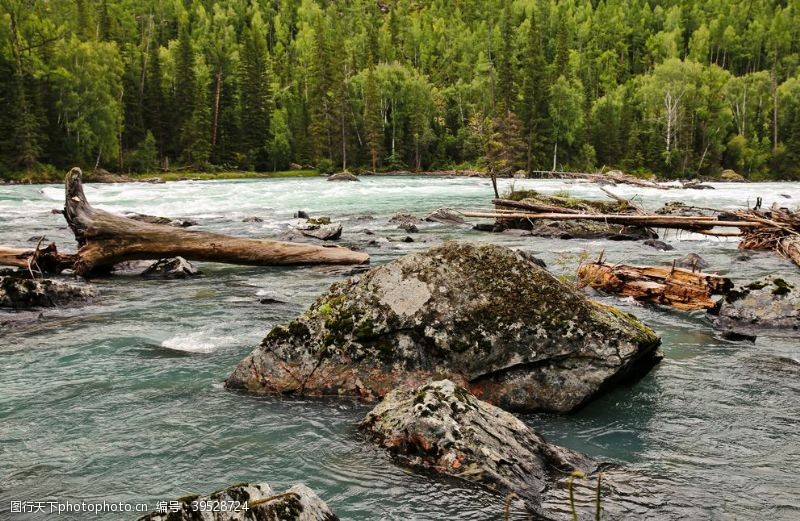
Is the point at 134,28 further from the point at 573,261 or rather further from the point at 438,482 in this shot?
the point at 438,482

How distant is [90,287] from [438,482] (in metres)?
9.55

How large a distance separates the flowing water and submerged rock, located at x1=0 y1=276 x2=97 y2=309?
0.54 metres

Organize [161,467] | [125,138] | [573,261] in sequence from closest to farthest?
[161,467] < [573,261] < [125,138]

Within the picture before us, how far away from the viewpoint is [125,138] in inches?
3401

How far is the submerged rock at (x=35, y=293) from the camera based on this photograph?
10523 mm

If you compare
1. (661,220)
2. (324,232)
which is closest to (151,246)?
(324,232)

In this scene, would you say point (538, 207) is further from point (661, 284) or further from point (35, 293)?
point (35, 293)

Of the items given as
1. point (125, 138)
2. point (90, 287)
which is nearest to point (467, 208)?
point (90, 287)

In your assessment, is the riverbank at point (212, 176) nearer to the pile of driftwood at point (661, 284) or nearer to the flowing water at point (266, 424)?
the pile of driftwood at point (661, 284)

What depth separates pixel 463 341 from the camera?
647 centimetres

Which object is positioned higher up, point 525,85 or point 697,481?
point 525,85

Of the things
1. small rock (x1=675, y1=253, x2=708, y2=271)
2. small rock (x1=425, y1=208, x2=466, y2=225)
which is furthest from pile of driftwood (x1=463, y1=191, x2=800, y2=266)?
small rock (x1=425, y1=208, x2=466, y2=225)

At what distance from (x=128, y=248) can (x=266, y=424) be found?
30.7ft

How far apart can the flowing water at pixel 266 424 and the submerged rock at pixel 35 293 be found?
0.54 metres
